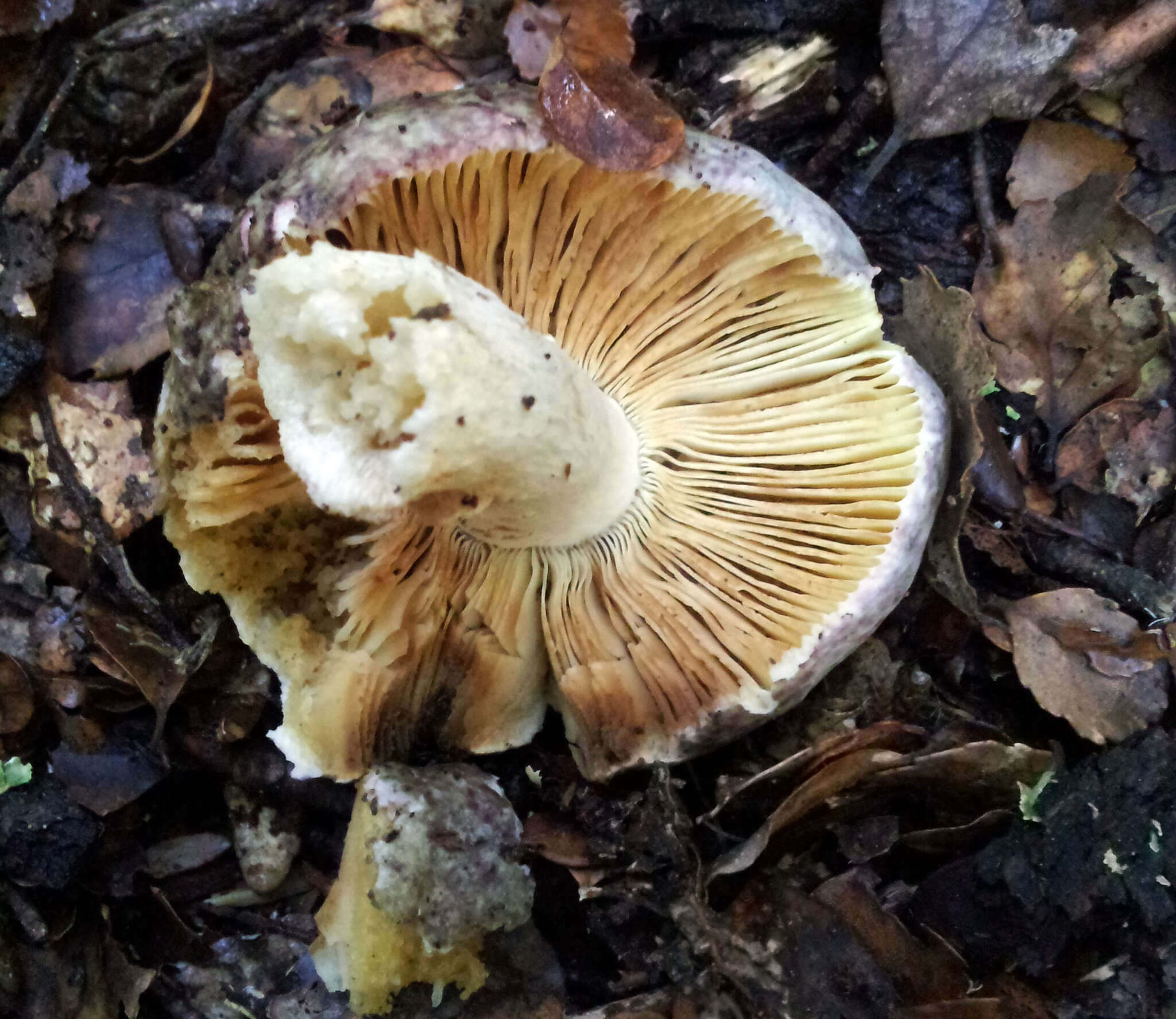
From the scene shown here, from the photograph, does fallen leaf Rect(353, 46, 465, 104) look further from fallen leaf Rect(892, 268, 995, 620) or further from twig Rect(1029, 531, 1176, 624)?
twig Rect(1029, 531, 1176, 624)

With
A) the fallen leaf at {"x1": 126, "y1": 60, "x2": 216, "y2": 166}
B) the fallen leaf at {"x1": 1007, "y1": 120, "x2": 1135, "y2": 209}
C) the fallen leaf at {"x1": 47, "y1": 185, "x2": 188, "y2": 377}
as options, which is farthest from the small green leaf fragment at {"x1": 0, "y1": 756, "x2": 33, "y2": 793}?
the fallen leaf at {"x1": 1007, "y1": 120, "x2": 1135, "y2": 209}

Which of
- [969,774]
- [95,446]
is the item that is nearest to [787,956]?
[969,774]

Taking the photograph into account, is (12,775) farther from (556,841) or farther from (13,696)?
(556,841)

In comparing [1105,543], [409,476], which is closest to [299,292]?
[409,476]

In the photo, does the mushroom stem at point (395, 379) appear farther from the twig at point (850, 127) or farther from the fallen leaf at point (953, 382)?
the twig at point (850, 127)

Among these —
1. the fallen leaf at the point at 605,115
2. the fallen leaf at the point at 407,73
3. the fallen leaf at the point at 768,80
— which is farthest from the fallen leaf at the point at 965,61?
the fallen leaf at the point at 407,73
